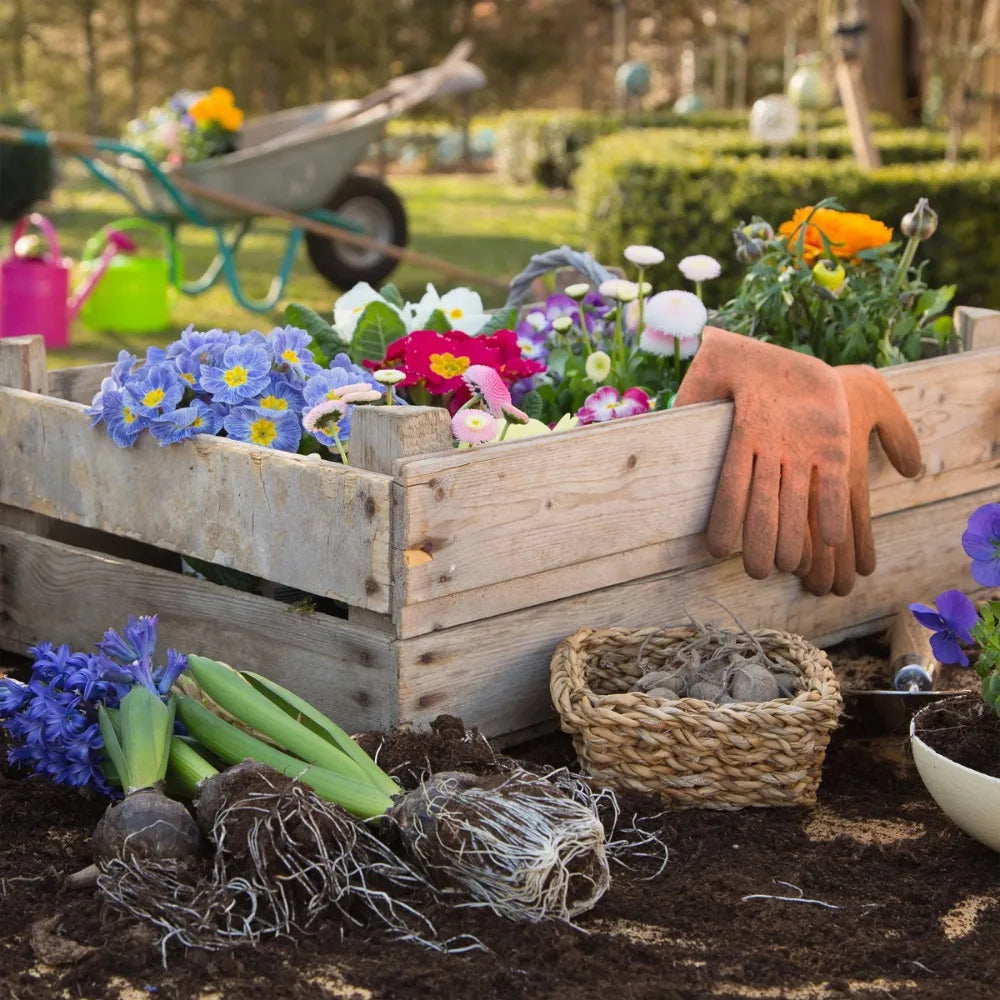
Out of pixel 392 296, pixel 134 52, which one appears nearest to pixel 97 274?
pixel 392 296

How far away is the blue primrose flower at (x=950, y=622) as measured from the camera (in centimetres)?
224

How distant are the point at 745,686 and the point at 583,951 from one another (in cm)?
61

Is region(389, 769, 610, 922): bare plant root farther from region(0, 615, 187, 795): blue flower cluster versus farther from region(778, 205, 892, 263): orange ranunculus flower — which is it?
region(778, 205, 892, 263): orange ranunculus flower

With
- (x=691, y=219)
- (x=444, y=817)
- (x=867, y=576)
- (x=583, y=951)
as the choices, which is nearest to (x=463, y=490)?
(x=444, y=817)

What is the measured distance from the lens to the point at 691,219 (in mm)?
7086

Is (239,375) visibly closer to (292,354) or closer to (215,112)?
(292,354)

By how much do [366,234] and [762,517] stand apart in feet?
17.6

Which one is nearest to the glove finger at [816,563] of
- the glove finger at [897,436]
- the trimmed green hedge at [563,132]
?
the glove finger at [897,436]

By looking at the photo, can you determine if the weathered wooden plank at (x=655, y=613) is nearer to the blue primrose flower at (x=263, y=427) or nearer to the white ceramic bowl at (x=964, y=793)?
the blue primrose flower at (x=263, y=427)

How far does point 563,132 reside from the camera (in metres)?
13.8

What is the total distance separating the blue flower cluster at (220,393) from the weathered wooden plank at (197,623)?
0.26 meters

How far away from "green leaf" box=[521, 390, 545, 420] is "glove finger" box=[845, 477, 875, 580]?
0.59 metres

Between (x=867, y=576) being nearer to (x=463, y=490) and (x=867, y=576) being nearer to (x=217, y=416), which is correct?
(x=463, y=490)

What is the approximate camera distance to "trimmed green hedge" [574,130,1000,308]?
263 inches
